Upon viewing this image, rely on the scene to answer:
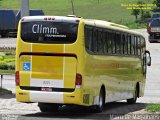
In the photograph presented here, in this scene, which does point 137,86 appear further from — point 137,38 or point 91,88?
point 91,88

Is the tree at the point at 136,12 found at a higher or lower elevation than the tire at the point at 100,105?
lower

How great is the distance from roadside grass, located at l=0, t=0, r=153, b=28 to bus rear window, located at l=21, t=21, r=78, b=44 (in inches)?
3606

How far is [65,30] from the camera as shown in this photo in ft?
58.2

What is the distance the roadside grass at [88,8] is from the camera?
118m

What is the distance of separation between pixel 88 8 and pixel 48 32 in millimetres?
110544

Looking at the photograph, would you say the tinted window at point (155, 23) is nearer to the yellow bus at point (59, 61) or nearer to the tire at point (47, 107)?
the tire at point (47, 107)

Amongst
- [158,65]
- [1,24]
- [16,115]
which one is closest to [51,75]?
[16,115]

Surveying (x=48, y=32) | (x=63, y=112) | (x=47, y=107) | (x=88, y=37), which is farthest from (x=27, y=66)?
(x=63, y=112)

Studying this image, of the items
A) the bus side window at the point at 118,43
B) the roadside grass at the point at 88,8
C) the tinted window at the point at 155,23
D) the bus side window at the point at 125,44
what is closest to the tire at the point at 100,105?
the bus side window at the point at 118,43

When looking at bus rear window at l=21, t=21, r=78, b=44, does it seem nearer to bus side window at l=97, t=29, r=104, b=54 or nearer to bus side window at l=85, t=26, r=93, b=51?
bus side window at l=85, t=26, r=93, b=51

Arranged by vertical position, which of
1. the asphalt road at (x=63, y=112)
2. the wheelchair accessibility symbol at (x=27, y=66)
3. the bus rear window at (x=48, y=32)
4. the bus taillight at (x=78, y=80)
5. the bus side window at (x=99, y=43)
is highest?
the bus rear window at (x=48, y=32)

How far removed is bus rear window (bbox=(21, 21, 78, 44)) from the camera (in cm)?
1770

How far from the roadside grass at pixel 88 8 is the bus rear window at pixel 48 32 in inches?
3606

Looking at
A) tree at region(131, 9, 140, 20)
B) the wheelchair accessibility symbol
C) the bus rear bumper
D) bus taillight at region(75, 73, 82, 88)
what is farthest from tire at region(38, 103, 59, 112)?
tree at region(131, 9, 140, 20)
